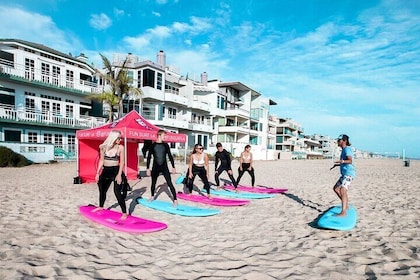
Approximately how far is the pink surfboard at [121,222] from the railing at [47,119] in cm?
1940

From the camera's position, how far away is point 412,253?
12.9ft

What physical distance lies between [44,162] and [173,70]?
19.9m

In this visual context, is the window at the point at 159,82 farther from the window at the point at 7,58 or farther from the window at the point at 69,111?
the window at the point at 7,58

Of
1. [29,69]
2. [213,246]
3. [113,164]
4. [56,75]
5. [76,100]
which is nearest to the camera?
[213,246]

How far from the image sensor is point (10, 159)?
56.1ft

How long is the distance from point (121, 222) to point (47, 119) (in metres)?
21.5

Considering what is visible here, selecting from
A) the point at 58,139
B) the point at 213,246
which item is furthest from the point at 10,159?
the point at 213,246

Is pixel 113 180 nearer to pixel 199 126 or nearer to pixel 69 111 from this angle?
pixel 69 111

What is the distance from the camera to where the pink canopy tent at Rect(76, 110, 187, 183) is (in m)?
9.43

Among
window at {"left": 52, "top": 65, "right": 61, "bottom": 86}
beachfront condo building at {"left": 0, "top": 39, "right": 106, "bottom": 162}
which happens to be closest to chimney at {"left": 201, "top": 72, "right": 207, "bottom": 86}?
beachfront condo building at {"left": 0, "top": 39, "right": 106, "bottom": 162}

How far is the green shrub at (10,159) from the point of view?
55.0ft

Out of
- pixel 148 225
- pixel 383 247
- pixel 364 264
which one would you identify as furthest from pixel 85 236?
pixel 383 247

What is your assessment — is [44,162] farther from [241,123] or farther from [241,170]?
[241,123]

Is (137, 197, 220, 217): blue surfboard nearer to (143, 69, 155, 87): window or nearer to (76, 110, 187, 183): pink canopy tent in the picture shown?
(76, 110, 187, 183): pink canopy tent
